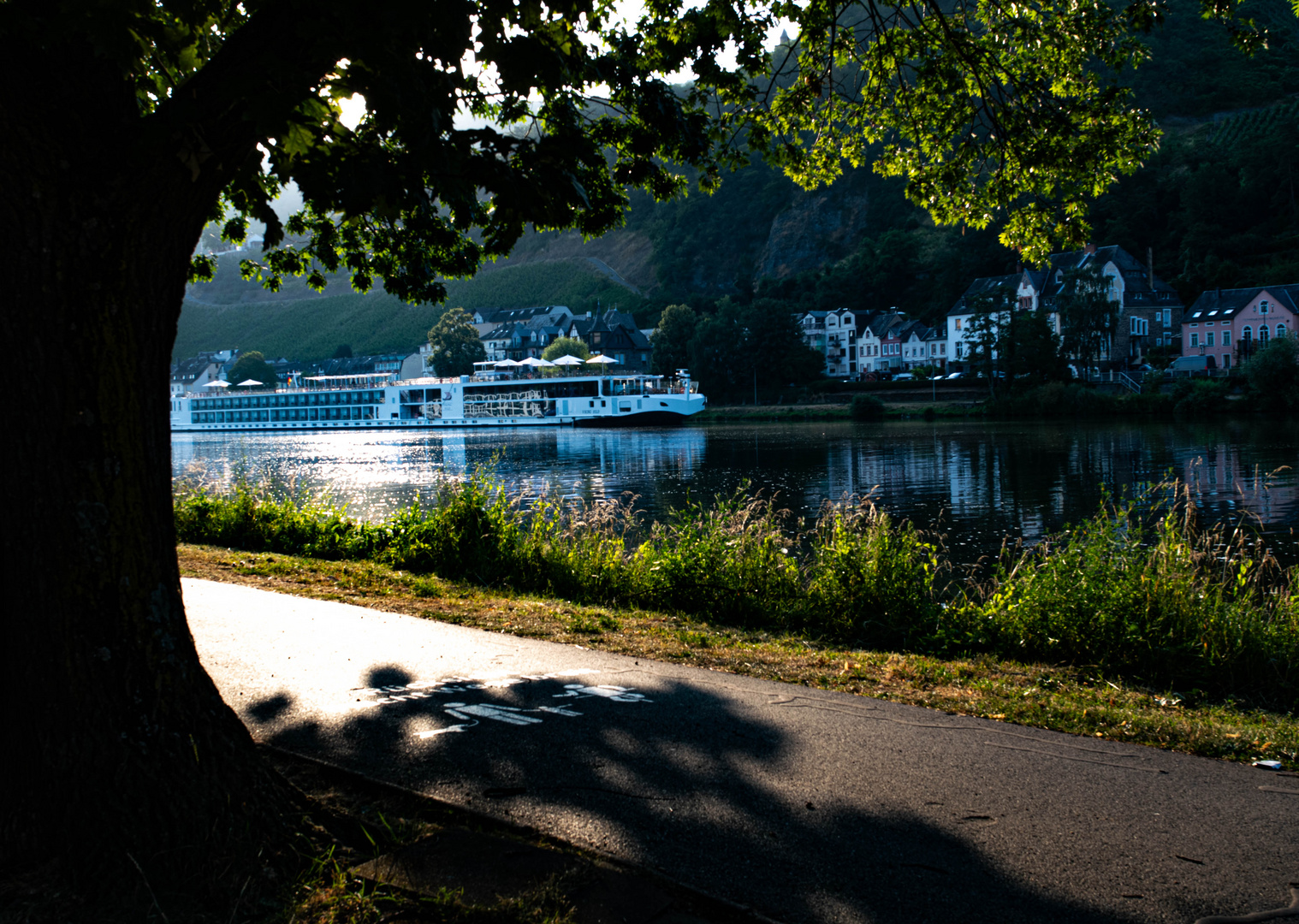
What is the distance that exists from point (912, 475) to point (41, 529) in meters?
28.0

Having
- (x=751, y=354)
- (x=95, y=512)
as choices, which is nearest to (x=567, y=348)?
(x=751, y=354)

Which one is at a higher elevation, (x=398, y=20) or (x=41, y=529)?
(x=398, y=20)

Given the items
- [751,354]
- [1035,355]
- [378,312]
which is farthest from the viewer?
[378,312]

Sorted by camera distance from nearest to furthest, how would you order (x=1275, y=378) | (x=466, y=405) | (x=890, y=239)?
(x=1275, y=378), (x=466, y=405), (x=890, y=239)

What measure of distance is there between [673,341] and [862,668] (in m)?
81.6

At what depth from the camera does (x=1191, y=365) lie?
65375 mm

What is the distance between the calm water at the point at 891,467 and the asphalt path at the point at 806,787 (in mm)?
6567

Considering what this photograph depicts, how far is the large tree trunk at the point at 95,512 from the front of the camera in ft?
9.63

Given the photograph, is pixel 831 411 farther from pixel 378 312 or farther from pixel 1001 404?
pixel 378 312

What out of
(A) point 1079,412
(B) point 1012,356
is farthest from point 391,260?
(B) point 1012,356

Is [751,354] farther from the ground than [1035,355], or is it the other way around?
[751,354]

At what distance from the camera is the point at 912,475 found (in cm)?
2922

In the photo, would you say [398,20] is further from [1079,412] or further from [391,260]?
[1079,412]

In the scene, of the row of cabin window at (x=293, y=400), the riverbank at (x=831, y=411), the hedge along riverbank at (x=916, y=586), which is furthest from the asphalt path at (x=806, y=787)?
the row of cabin window at (x=293, y=400)
